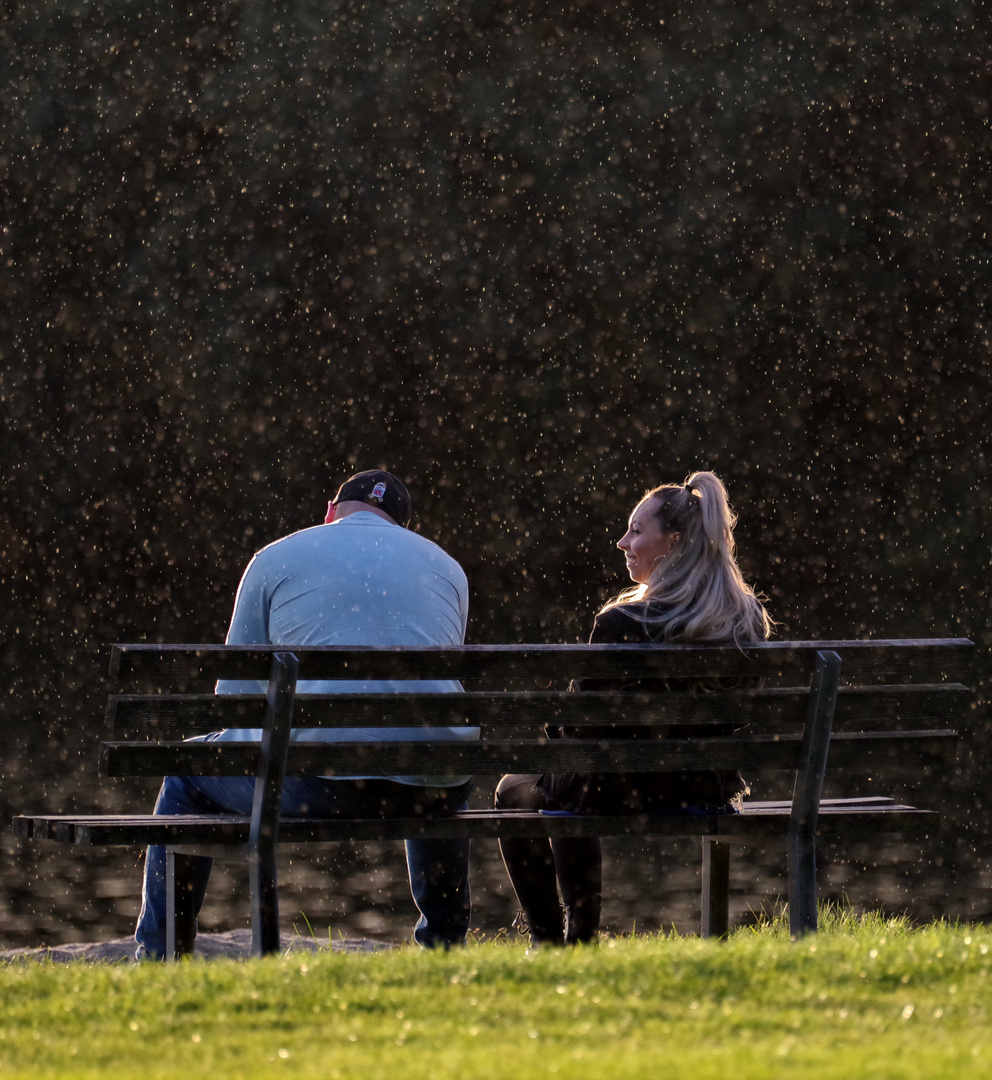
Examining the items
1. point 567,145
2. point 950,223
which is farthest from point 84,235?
point 950,223

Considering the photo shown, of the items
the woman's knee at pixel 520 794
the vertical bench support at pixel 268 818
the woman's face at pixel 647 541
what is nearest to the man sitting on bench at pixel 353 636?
the woman's knee at pixel 520 794

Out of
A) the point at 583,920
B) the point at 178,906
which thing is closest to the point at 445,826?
the point at 583,920

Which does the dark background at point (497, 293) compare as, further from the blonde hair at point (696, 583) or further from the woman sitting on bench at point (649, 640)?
the blonde hair at point (696, 583)

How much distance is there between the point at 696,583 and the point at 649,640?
0.19m

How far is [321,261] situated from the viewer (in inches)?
997

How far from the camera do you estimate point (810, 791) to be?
4566mm

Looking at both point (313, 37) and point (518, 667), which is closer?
point (518, 667)

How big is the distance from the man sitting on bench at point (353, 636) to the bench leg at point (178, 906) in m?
0.08

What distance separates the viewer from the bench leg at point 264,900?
421 cm

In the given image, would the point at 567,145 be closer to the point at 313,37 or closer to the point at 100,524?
the point at 313,37

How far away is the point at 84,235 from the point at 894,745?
2207 cm

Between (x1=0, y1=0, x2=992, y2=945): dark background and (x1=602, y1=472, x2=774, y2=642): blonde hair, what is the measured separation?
1625cm

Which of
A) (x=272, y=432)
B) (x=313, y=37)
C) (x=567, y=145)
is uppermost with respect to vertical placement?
(x=313, y=37)

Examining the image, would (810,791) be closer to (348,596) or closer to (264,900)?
(348,596)
